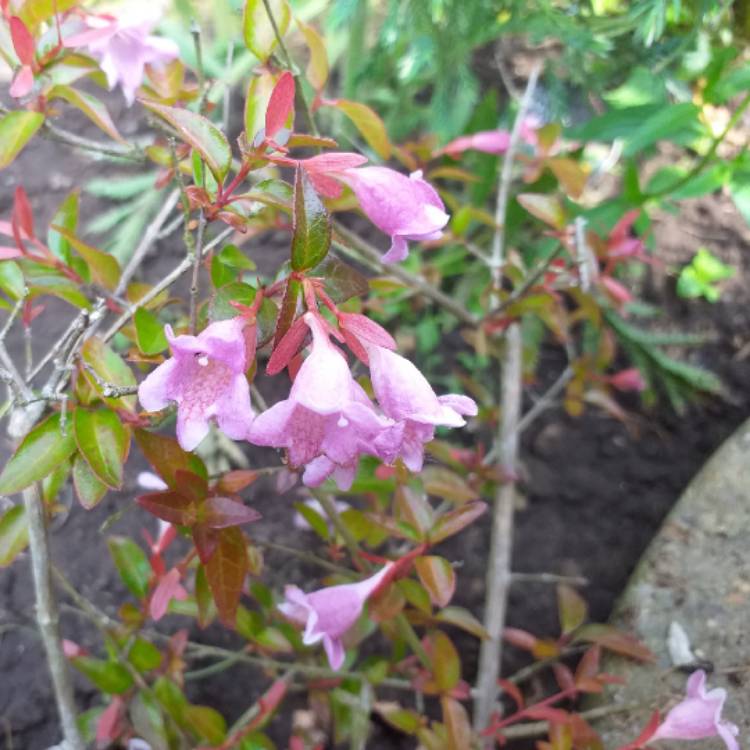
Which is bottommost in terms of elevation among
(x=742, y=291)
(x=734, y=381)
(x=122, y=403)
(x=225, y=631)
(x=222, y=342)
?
(x=225, y=631)

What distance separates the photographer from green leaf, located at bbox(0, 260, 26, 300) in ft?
2.99

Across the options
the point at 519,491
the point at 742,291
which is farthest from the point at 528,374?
the point at 742,291

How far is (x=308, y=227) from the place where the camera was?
642mm

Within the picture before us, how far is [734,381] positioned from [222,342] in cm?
166

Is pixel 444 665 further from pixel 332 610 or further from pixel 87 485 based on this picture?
pixel 87 485

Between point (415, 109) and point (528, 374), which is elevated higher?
point (415, 109)

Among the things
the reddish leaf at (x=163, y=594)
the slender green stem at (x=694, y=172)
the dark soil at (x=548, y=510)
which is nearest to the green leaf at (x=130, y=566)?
the reddish leaf at (x=163, y=594)

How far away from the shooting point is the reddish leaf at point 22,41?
34.8 inches

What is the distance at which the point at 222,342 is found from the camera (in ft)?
2.03

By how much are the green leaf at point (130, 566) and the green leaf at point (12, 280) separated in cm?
43

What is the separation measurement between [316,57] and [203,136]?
1.52 ft

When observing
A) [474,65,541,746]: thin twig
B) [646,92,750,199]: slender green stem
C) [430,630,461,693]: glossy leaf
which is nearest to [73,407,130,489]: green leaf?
[430,630,461,693]: glossy leaf

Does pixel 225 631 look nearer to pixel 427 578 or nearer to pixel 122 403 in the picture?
pixel 427 578

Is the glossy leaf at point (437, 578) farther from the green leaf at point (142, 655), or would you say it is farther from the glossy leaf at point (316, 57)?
the glossy leaf at point (316, 57)
